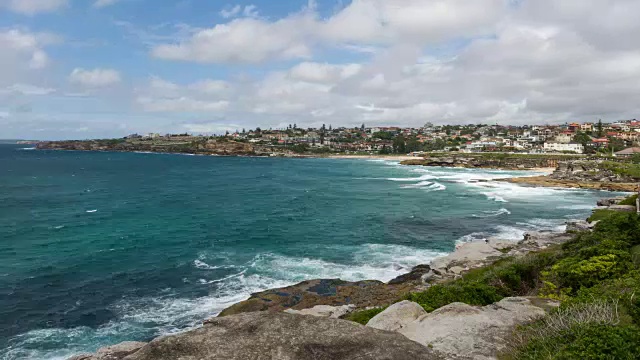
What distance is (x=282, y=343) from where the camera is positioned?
6.58 m

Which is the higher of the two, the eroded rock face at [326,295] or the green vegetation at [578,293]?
the green vegetation at [578,293]

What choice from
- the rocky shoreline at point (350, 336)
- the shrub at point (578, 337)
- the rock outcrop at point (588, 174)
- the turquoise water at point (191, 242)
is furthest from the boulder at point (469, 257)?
the rock outcrop at point (588, 174)

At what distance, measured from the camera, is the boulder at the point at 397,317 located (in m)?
11.3

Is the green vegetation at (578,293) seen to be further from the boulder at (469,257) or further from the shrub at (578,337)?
the boulder at (469,257)

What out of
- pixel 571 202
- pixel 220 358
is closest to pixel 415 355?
pixel 220 358

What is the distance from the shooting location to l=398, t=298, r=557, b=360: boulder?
8.47 meters

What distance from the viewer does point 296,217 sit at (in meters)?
46.1

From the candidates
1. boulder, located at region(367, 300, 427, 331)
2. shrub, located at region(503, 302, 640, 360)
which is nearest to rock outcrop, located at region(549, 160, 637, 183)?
boulder, located at region(367, 300, 427, 331)

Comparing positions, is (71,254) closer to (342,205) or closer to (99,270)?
(99,270)

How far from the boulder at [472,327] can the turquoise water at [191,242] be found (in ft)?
45.8

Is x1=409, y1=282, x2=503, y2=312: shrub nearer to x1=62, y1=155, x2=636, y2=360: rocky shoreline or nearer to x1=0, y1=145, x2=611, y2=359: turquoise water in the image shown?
x1=62, y1=155, x2=636, y2=360: rocky shoreline

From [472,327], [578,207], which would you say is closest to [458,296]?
[472,327]

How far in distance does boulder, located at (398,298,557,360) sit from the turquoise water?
1396 cm

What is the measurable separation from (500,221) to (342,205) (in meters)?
20.0
